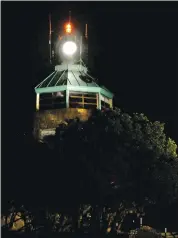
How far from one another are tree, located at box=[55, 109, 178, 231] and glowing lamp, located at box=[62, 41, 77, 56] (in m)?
16.8

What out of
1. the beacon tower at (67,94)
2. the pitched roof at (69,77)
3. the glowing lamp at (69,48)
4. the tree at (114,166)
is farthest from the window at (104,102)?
the tree at (114,166)

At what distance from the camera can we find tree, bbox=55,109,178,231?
105 feet

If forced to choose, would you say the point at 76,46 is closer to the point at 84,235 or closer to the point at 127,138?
the point at 127,138

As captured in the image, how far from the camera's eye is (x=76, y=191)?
3184cm

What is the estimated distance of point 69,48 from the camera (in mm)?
50562

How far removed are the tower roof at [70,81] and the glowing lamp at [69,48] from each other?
Answer: 1.59m

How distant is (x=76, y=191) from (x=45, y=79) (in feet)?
62.2

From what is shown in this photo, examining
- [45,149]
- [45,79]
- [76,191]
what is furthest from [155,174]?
[45,79]

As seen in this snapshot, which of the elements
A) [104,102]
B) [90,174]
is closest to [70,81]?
[104,102]

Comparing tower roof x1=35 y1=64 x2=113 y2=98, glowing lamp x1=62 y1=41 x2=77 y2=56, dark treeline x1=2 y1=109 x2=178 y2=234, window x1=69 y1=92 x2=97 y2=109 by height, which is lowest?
dark treeline x1=2 y1=109 x2=178 y2=234

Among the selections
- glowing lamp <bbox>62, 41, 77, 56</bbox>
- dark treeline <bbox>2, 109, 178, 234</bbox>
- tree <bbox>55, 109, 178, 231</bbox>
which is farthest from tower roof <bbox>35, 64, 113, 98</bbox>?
tree <bbox>55, 109, 178, 231</bbox>

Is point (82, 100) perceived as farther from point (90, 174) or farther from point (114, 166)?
point (90, 174)

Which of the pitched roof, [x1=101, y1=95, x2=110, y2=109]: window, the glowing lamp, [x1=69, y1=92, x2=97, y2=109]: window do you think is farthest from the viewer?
the glowing lamp

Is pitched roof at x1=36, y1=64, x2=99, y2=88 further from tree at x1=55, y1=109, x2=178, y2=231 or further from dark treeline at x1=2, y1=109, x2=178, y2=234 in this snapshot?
tree at x1=55, y1=109, x2=178, y2=231
